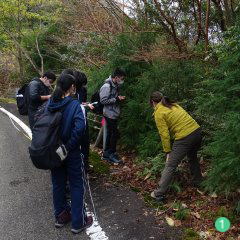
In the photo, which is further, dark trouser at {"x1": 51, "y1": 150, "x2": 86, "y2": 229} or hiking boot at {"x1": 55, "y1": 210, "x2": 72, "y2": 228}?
hiking boot at {"x1": 55, "y1": 210, "x2": 72, "y2": 228}

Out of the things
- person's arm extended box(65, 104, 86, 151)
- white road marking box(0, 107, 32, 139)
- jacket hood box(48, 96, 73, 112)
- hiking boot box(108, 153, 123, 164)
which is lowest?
white road marking box(0, 107, 32, 139)

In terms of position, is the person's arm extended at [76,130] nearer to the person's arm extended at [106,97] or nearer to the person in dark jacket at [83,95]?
the person in dark jacket at [83,95]

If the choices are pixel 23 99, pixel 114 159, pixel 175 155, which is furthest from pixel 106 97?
pixel 175 155

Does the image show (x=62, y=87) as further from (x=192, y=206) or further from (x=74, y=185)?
(x=192, y=206)

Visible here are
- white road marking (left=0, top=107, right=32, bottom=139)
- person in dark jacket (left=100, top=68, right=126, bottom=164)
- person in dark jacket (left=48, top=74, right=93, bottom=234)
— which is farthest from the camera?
white road marking (left=0, top=107, right=32, bottom=139)

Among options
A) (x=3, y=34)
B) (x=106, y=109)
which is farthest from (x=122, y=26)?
(x=3, y=34)

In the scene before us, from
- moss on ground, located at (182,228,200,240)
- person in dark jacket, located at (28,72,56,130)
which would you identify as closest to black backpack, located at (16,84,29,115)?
person in dark jacket, located at (28,72,56,130)

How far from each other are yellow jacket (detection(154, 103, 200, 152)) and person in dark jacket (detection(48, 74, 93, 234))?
1454 mm

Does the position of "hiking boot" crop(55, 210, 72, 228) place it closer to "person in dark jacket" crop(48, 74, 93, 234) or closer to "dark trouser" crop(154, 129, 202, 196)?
"person in dark jacket" crop(48, 74, 93, 234)

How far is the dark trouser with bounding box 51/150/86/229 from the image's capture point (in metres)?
5.20

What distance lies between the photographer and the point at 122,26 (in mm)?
10031

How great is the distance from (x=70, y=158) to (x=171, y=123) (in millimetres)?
1807

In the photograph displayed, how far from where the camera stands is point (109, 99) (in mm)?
7949

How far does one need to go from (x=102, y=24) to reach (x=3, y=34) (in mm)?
11415
